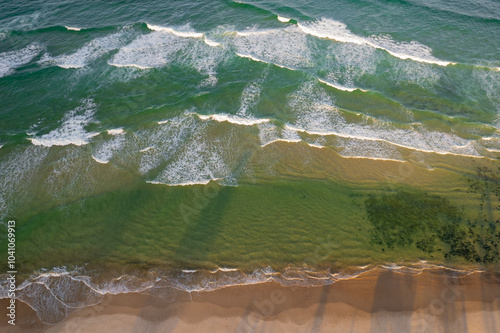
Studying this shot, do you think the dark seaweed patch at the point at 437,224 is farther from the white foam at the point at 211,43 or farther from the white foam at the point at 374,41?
the white foam at the point at 211,43

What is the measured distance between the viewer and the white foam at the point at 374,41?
77.5 feet

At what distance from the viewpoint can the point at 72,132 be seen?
19.2 metres

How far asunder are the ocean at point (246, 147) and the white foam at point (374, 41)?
0.16 meters

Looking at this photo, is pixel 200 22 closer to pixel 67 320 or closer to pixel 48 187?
pixel 48 187

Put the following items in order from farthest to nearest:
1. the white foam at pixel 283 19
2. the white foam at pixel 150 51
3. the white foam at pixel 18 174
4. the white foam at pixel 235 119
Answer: the white foam at pixel 283 19, the white foam at pixel 150 51, the white foam at pixel 235 119, the white foam at pixel 18 174

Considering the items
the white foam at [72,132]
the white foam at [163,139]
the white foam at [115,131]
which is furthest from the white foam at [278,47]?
the white foam at [72,132]

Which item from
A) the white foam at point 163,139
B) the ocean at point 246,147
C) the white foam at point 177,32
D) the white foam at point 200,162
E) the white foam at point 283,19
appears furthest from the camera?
the white foam at point 283,19

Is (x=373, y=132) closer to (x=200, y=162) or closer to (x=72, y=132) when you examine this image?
(x=200, y=162)

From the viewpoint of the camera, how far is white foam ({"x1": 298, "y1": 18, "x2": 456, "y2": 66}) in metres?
23.6

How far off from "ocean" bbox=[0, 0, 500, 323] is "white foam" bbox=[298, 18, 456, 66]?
164 mm

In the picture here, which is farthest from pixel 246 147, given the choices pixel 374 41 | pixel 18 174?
pixel 374 41

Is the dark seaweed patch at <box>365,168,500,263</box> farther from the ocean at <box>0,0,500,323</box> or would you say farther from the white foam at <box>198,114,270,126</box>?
the white foam at <box>198,114,270,126</box>

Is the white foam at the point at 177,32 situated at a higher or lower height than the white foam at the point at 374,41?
higher

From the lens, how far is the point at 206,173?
17047mm
